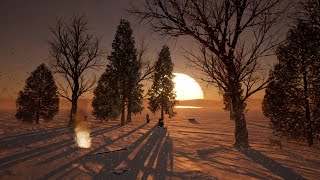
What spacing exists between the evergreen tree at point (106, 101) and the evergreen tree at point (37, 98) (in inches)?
243

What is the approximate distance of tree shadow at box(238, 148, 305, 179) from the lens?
719 cm

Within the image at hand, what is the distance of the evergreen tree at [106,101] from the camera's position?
105 ft

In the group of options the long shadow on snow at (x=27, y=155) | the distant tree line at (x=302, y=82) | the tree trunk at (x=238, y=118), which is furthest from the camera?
the distant tree line at (x=302, y=82)

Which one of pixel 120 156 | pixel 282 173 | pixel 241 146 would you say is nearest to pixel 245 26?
pixel 241 146

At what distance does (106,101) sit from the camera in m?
33.1

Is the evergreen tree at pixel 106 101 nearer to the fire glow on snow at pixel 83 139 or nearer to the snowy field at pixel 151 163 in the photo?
the fire glow on snow at pixel 83 139

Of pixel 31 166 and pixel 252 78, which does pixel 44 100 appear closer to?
pixel 31 166

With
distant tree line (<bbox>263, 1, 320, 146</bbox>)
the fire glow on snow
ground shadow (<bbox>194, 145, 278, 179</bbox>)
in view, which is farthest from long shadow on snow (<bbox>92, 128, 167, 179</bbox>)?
distant tree line (<bbox>263, 1, 320, 146</bbox>)

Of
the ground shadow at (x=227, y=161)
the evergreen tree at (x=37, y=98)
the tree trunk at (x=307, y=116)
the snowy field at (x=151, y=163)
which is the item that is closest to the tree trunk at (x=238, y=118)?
the ground shadow at (x=227, y=161)

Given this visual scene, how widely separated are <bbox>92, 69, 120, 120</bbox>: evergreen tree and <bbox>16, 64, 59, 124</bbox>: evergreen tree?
20.3 ft

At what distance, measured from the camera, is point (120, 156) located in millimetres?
9672

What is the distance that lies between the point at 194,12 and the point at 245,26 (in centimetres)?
282

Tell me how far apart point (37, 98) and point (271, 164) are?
30214 mm

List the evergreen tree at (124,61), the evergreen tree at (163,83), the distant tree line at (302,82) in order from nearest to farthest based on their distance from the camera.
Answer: the distant tree line at (302,82)
the evergreen tree at (124,61)
the evergreen tree at (163,83)
